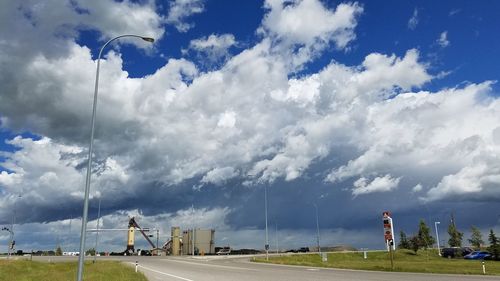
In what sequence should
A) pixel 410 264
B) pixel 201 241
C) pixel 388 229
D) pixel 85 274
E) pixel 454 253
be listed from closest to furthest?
pixel 85 274 → pixel 388 229 → pixel 410 264 → pixel 454 253 → pixel 201 241

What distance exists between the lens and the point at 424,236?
94.2 meters

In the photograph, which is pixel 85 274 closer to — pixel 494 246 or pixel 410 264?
pixel 410 264

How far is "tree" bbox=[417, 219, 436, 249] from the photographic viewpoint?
303 ft

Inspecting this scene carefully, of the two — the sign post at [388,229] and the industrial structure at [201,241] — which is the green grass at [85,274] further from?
the industrial structure at [201,241]

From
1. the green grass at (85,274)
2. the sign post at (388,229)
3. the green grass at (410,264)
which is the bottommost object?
the green grass at (410,264)

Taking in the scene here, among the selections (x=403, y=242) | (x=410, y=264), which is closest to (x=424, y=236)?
(x=403, y=242)

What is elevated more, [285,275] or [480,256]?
[480,256]

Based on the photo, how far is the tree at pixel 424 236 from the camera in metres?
92.2

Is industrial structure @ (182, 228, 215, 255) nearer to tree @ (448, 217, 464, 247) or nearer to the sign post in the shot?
tree @ (448, 217, 464, 247)

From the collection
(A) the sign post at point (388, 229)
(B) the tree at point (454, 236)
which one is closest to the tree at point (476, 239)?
(B) the tree at point (454, 236)

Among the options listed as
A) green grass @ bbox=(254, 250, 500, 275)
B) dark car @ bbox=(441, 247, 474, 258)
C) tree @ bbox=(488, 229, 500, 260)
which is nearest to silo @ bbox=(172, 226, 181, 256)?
green grass @ bbox=(254, 250, 500, 275)

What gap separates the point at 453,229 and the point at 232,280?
88.7 meters

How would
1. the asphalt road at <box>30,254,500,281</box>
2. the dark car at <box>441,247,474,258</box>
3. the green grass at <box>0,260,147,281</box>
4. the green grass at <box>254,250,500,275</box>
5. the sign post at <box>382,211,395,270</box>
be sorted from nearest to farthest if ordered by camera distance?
1. the asphalt road at <box>30,254,500,281</box>
2. the green grass at <box>0,260,147,281</box>
3. the green grass at <box>254,250,500,275</box>
4. the sign post at <box>382,211,395,270</box>
5. the dark car at <box>441,247,474,258</box>

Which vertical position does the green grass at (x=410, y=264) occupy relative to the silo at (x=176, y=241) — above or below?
below
